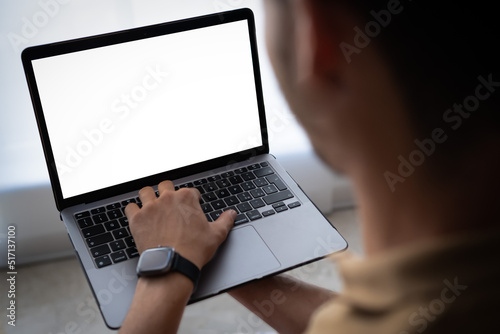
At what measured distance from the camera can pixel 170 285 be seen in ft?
2.55

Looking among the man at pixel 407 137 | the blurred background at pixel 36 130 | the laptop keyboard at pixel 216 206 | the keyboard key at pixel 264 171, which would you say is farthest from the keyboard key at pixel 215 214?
the man at pixel 407 137

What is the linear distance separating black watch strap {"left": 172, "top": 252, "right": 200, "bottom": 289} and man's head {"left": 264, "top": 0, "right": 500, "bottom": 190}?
45 cm

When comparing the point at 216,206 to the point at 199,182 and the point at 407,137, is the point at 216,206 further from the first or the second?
the point at 407,137

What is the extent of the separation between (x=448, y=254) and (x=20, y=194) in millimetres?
1364

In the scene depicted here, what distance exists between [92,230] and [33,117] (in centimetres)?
62

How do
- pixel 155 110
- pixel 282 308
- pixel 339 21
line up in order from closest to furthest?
pixel 339 21, pixel 282 308, pixel 155 110

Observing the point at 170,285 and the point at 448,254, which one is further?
the point at 170,285

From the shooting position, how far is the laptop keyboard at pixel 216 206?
885 millimetres

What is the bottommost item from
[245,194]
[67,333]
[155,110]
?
[67,333]

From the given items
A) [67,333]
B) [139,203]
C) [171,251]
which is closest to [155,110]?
[139,203]

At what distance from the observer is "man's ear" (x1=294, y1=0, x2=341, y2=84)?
0.34 meters

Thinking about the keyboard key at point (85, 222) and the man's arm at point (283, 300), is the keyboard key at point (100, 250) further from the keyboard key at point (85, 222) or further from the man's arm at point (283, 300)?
the man's arm at point (283, 300)

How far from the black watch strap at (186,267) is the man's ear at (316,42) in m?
0.47

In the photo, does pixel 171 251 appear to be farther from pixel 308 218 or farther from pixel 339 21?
pixel 339 21
